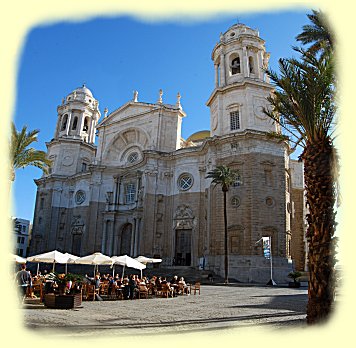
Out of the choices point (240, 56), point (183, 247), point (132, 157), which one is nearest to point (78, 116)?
point (132, 157)

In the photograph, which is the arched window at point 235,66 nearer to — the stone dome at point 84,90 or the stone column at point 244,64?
the stone column at point 244,64

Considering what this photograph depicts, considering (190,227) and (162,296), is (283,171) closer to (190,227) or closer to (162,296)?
(190,227)

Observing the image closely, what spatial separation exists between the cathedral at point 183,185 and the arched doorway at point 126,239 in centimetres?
12

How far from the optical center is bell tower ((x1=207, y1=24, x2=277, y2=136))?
34.9 m

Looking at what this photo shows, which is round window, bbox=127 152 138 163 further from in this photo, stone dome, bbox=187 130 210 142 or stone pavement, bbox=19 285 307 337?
stone pavement, bbox=19 285 307 337

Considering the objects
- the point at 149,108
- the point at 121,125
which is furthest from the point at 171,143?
the point at 121,125

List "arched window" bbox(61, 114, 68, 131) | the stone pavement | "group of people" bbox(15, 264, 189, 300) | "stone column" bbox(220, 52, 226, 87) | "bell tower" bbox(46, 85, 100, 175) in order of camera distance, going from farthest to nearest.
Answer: "arched window" bbox(61, 114, 68, 131) → "bell tower" bbox(46, 85, 100, 175) → "stone column" bbox(220, 52, 226, 87) → "group of people" bbox(15, 264, 189, 300) → the stone pavement

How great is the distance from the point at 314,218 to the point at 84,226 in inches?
1562

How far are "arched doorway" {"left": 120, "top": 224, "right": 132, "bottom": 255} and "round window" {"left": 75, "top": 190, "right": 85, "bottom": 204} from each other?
8.26 m

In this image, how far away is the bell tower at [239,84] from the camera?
3491 centimetres

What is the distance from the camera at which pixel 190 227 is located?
3616cm

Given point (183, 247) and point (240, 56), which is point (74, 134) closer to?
point (183, 247)

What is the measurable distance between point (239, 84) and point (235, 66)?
3.98m

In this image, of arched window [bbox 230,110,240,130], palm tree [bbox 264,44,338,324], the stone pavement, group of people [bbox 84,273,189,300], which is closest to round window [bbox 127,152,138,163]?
arched window [bbox 230,110,240,130]
